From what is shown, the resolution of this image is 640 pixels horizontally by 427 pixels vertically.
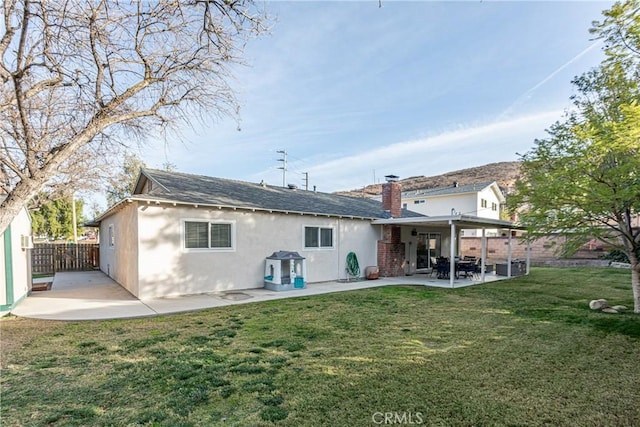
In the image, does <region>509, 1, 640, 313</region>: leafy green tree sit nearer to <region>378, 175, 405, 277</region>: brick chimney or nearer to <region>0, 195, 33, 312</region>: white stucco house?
<region>378, 175, 405, 277</region>: brick chimney

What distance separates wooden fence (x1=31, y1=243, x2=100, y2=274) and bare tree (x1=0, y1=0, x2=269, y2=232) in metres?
10.9

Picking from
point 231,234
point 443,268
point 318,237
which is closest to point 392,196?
point 443,268

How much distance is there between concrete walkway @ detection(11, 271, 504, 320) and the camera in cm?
723

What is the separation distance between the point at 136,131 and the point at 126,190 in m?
24.6

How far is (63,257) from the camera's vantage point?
1672cm

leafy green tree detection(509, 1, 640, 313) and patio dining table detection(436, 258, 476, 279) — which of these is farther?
patio dining table detection(436, 258, 476, 279)

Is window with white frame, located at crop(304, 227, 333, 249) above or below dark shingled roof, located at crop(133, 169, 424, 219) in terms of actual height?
below

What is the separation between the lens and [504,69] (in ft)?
37.7

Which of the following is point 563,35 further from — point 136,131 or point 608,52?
point 136,131

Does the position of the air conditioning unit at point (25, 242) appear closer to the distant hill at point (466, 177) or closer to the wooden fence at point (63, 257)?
the wooden fence at point (63, 257)

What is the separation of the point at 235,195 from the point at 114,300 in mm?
4805

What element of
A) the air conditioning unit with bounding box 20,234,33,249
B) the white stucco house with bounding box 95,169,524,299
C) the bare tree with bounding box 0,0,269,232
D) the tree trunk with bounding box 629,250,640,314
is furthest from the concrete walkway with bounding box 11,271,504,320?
the tree trunk with bounding box 629,250,640,314

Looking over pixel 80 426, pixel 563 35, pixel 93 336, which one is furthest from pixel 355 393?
pixel 563 35

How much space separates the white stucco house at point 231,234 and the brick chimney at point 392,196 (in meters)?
0.05
